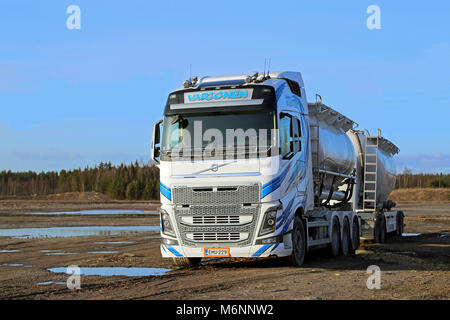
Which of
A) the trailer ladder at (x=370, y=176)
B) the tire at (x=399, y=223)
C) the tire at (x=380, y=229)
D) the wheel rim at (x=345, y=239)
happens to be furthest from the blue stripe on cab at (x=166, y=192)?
the tire at (x=399, y=223)

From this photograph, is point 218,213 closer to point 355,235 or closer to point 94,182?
point 355,235

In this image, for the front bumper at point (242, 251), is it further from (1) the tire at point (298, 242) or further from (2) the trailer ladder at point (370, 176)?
(2) the trailer ladder at point (370, 176)

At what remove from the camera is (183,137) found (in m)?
13.9

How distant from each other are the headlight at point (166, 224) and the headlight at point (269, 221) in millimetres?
2118

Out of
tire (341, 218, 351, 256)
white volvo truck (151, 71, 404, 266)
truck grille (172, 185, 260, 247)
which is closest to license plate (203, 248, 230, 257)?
white volvo truck (151, 71, 404, 266)

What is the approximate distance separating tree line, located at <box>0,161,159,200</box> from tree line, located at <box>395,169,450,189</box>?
5448 cm

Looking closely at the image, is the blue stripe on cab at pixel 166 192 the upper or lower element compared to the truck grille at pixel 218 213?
upper

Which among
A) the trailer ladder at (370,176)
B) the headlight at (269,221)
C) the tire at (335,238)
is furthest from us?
the trailer ladder at (370,176)

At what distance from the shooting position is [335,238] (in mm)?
18344

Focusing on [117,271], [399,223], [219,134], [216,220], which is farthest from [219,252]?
[399,223]

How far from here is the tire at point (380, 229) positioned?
77.2 feet
